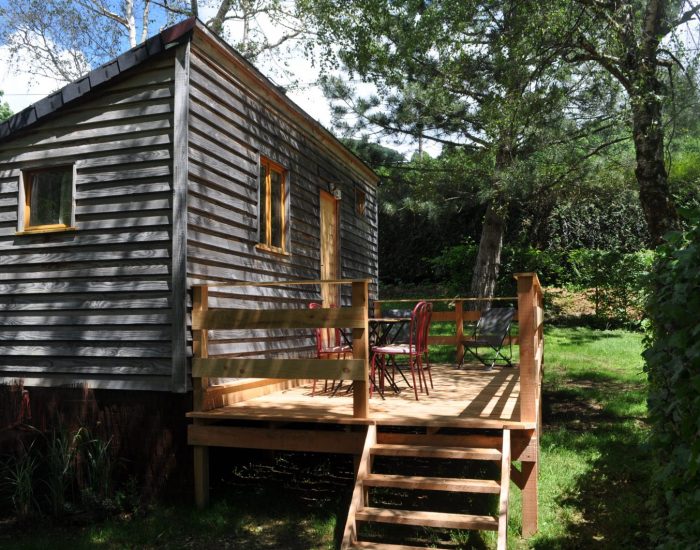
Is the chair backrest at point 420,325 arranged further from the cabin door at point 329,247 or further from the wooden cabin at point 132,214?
the cabin door at point 329,247

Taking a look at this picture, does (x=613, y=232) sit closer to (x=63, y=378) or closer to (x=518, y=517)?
(x=518, y=517)

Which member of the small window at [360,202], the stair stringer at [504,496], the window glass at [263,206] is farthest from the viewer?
Result: the small window at [360,202]

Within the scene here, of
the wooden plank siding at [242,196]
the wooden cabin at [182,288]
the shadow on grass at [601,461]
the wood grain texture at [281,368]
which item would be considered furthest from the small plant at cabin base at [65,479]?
the shadow on grass at [601,461]

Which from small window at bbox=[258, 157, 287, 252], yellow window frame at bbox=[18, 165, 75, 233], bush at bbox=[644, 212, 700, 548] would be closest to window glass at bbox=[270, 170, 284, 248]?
small window at bbox=[258, 157, 287, 252]

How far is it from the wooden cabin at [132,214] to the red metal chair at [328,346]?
0.60m

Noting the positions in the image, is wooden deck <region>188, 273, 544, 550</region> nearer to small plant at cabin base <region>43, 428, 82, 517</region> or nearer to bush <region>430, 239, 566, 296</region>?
small plant at cabin base <region>43, 428, 82, 517</region>

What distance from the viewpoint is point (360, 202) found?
10523 mm

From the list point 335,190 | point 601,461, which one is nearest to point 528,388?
point 601,461

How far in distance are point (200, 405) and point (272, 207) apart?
264 centimetres

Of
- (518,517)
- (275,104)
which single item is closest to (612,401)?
(518,517)

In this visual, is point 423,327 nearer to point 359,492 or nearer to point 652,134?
point 359,492

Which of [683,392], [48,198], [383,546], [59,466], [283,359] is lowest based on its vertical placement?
[383,546]

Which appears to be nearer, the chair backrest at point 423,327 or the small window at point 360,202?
the chair backrest at point 423,327

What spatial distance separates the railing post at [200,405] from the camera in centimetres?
511
